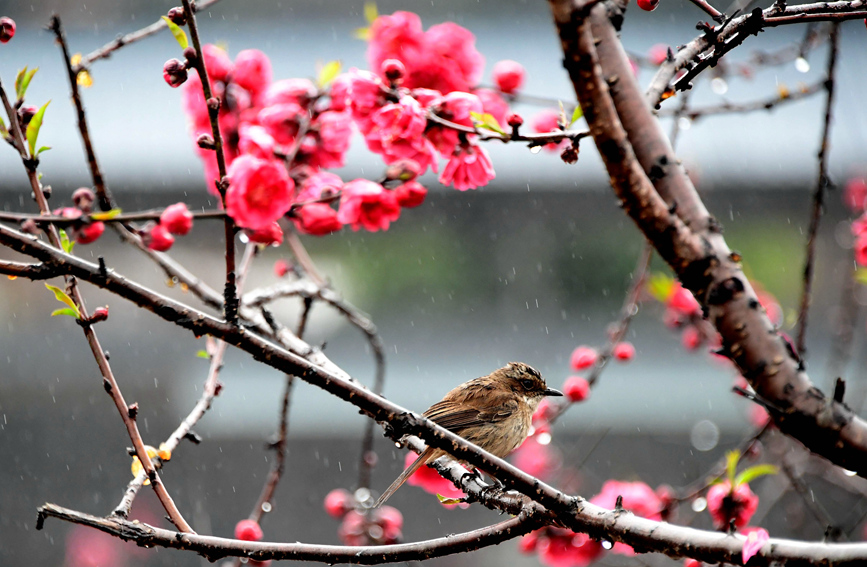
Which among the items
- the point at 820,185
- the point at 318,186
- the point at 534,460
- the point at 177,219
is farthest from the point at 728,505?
the point at 534,460

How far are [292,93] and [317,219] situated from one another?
629 millimetres

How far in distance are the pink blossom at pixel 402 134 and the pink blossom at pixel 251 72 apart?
516mm

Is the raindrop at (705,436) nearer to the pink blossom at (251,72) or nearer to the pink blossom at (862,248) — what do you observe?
the pink blossom at (862,248)

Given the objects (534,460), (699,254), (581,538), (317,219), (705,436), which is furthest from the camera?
(705,436)

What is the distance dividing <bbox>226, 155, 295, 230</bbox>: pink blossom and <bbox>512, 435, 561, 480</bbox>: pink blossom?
2.64 meters

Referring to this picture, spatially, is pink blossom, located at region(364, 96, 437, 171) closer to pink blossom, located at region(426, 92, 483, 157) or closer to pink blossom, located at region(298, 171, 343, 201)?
pink blossom, located at region(426, 92, 483, 157)

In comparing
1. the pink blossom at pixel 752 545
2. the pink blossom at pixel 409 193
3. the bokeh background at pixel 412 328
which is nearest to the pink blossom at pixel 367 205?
the pink blossom at pixel 409 193

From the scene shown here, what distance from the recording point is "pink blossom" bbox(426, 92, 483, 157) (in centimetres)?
186

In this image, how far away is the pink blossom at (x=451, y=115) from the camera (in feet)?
6.10

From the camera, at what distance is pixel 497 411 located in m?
3.26

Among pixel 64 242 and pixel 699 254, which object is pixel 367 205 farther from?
pixel 699 254

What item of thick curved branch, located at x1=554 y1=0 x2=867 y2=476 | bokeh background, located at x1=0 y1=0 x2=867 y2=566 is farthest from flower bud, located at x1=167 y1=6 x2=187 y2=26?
bokeh background, located at x1=0 y1=0 x2=867 y2=566

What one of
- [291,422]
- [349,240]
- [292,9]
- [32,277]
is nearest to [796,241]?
[349,240]

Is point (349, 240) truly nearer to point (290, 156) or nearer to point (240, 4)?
point (240, 4)
